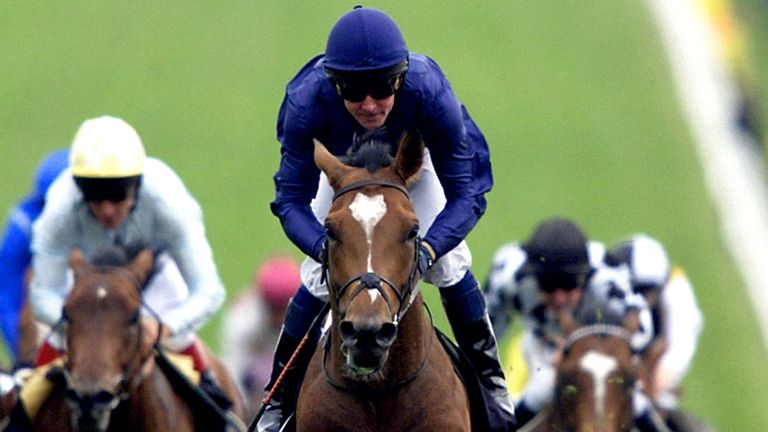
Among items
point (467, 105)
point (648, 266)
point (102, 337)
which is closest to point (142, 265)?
point (102, 337)

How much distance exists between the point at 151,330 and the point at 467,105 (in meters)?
18.8

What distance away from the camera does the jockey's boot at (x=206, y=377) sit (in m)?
9.33

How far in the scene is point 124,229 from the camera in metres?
9.27

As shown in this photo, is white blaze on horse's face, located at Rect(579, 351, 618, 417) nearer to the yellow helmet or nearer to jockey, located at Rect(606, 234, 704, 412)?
jockey, located at Rect(606, 234, 704, 412)

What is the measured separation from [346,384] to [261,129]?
20.0 m

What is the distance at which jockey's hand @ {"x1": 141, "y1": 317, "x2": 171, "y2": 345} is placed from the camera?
841 cm

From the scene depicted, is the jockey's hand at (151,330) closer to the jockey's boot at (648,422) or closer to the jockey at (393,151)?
the jockey at (393,151)

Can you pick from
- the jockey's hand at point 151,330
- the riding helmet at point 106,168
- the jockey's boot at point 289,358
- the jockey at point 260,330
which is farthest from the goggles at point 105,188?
the jockey at point 260,330

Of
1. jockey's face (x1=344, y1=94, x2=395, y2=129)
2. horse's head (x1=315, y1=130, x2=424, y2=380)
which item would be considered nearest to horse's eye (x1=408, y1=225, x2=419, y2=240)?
horse's head (x1=315, y1=130, x2=424, y2=380)

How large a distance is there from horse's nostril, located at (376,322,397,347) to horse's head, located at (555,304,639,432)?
8.80ft

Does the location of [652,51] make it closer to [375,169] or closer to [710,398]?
[710,398]

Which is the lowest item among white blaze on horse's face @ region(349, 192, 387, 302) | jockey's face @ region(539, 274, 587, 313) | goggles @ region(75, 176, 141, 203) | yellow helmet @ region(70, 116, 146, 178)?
jockey's face @ region(539, 274, 587, 313)

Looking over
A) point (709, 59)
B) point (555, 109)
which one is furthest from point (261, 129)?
point (709, 59)

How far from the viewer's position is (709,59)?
2578cm
